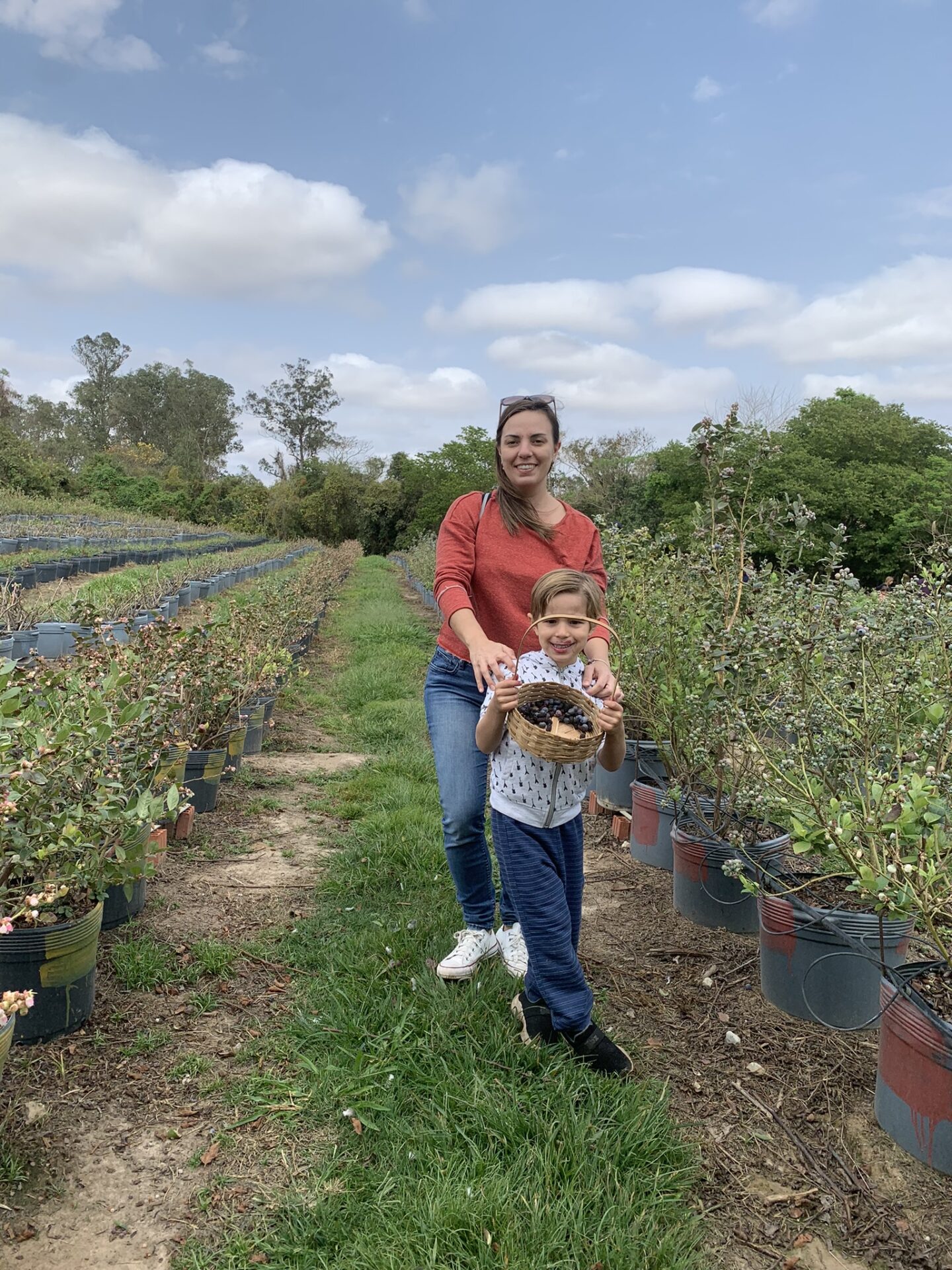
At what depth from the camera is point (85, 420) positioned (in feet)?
161

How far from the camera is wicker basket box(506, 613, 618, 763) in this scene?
197 cm

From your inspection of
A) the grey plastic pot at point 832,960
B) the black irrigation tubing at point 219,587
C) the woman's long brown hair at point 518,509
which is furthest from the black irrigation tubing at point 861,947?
the black irrigation tubing at point 219,587

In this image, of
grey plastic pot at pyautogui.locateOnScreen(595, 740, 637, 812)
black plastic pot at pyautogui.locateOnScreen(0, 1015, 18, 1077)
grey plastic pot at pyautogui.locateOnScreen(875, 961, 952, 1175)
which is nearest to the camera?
black plastic pot at pyautogui.locateOnScreen(0, 1015, 18, 1077)

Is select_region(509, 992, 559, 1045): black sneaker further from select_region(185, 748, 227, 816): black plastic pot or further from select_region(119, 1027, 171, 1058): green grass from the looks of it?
select_region(185, 748, 227, 816): black plastic pot

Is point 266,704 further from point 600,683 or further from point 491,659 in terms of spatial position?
point 600,683

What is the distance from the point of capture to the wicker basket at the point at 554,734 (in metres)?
1.97

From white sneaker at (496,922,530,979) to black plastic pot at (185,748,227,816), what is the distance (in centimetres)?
218

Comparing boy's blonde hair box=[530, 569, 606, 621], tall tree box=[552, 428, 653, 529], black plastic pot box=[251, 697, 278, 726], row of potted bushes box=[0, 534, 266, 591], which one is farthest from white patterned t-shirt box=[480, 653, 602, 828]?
tall tree box=[552, 428, 653, 529]

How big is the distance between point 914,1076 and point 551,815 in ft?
3.37

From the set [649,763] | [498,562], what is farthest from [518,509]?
[649,763]

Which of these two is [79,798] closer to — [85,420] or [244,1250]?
[244,1250]

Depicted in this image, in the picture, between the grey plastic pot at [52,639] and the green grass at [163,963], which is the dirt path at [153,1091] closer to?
the green grass at [163,963]

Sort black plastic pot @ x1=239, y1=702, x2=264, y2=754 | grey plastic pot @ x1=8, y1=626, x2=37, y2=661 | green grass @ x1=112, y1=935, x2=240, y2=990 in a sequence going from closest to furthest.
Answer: green grass @ x1=112, y1=935, x2=240, y2=990 → black plastic pot @ x1=239, y1=702, x2=264, y2=754 → grey plastic pot @ x1=8, y1=626, x2=37, y2=661

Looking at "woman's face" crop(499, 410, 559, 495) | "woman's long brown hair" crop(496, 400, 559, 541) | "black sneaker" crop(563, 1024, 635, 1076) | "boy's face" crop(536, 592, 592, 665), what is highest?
"woman's face" crop(499, 410, 559, 495)
